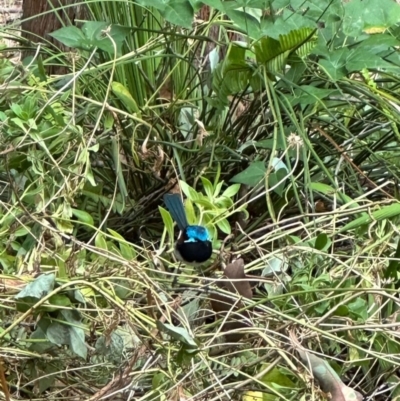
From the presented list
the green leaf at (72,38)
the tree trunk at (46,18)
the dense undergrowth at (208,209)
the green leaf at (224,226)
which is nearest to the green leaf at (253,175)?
the dense undergrowth at (208,209)

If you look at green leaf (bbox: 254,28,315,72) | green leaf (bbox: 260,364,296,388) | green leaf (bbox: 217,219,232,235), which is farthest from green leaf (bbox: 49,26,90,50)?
green leaf (bbox: 260,364,296,388)

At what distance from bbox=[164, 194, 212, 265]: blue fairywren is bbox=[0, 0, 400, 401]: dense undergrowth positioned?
0.08 feet

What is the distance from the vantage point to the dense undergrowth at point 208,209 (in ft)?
2.66

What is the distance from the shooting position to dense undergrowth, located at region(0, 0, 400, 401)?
812 millimetres

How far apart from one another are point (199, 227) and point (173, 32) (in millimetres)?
374

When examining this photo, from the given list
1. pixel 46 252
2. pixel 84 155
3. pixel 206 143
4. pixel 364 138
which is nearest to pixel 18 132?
pixel 84 155

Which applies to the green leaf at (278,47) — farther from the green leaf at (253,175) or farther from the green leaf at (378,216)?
the green leaf at (378,216)

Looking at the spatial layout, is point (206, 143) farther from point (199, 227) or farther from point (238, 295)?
point (238, 295)

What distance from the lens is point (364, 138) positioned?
1.29 meters

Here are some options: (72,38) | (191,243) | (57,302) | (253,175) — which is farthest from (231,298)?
(72,38)

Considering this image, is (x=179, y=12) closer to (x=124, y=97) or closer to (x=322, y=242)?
(x=124, y=97)

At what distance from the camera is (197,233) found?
100 centimetres

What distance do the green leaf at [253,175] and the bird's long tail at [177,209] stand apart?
10 centimetres

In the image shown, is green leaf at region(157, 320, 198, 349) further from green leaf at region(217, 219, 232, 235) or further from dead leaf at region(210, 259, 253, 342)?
green leaf at region(217, 219, 232, 235)
